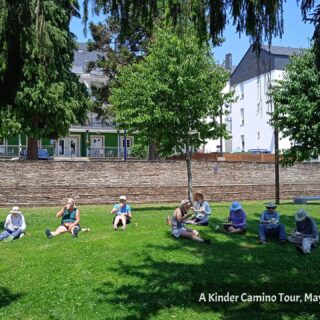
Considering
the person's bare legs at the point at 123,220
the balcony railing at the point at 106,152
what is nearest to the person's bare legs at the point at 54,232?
the person's bare legs at the point at 123,220

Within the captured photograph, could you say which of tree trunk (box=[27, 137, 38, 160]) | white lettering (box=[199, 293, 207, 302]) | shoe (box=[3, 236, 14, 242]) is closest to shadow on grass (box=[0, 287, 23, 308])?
white lettering (box=[199, 293, 207, 302])

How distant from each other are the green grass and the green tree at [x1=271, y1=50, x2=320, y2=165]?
11013 mm

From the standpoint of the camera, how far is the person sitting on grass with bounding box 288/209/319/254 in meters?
9.73

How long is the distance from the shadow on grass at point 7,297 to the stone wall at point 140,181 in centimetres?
1477

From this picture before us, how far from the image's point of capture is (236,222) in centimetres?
1145

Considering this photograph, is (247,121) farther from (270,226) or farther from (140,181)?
(270,226)

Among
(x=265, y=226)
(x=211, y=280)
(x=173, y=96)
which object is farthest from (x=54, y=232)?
(x=173, y=96)

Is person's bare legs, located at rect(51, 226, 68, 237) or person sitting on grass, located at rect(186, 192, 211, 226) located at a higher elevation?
person sitting on grass, located at rect(186, 192, 211, 226)

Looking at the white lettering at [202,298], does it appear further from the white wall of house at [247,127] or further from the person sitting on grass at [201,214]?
the white wall of house at [247,127]

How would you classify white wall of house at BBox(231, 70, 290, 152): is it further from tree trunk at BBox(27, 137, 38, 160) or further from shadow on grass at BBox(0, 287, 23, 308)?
shadow on grass at BBox(0, 287, 23, 308)

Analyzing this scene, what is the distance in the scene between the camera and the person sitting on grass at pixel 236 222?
11.3 m

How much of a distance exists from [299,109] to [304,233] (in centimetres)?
1199

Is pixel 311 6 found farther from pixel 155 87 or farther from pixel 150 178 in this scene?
pixel 150 178

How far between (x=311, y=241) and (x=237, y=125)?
43.2 meters
